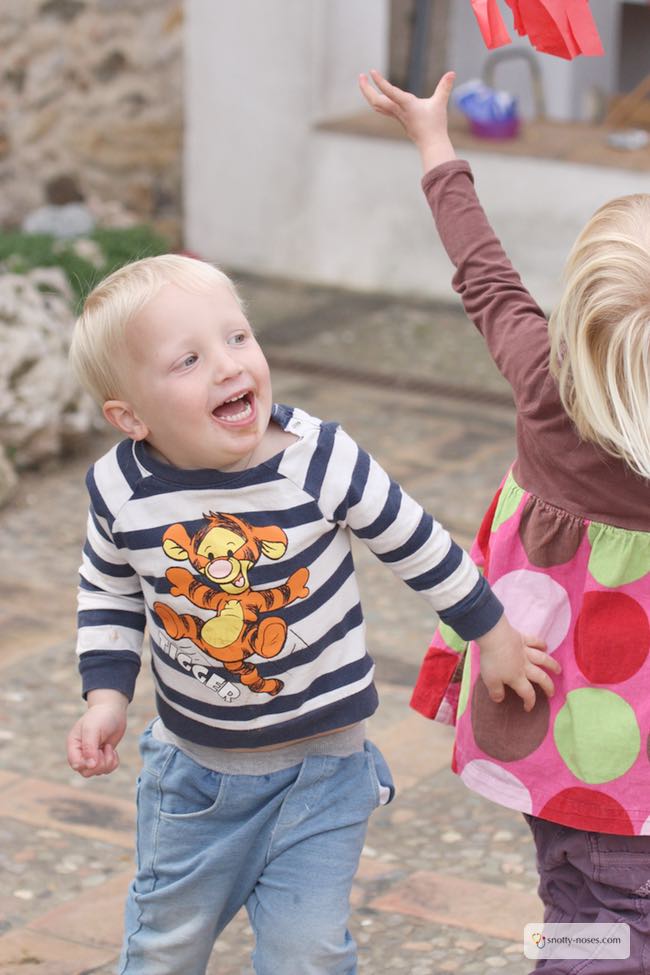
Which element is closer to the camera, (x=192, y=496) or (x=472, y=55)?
(x=192, y=496)

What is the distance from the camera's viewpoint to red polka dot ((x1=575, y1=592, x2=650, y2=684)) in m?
1.99

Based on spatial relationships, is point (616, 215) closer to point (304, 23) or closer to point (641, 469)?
point (641, 469)

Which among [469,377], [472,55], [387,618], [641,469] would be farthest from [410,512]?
[472,55]

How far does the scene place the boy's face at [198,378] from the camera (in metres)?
1.98

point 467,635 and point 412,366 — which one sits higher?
point 467,635

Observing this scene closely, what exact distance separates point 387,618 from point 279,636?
2038mm

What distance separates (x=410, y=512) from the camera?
202cm

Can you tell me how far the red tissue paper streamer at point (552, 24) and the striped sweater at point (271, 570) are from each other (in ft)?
1.80

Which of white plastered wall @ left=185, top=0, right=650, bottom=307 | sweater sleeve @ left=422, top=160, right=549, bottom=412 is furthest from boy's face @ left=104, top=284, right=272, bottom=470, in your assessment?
white plastered wall @ left=185, top=0, right=650, bottom=307

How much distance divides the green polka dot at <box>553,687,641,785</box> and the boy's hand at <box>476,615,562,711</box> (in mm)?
47

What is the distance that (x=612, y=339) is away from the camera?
1878 mm

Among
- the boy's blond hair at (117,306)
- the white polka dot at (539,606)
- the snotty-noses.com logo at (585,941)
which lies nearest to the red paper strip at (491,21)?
the boy's blond hair at (117,306)

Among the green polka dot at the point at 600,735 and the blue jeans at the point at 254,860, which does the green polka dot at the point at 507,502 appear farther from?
the blue jeans at the point at 254,860

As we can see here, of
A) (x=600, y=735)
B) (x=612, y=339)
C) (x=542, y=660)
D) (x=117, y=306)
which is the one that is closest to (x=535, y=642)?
(x=542, y=660)
